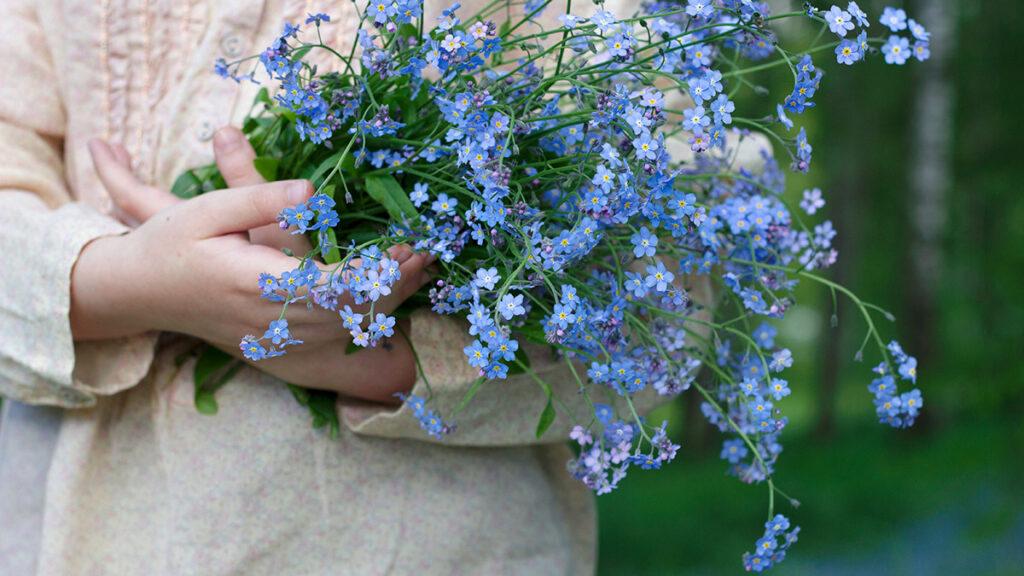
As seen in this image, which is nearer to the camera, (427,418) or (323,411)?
(427,418)

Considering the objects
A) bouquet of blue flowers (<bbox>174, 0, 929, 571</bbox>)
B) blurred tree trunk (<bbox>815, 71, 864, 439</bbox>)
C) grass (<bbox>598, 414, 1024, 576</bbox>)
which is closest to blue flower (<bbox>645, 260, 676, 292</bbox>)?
bouquet of blue flowers (<bbox>174, 0, 929, 571</bbox>)

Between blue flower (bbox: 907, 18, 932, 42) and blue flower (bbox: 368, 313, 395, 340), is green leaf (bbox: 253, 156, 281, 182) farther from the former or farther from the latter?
blue flower (bbox: 907, 18, 932, 42)

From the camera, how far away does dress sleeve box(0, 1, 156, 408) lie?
131 centimetres

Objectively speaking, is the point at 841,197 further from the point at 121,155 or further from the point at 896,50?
the point at 121,155

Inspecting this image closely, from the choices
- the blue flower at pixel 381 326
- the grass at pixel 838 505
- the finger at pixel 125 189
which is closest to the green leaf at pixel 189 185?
the finger at pixel 125 189

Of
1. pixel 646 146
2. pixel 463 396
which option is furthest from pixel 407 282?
pixel 646 146

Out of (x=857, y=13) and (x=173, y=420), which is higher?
(x=857, y=13)

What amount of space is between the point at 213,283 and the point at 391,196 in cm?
24

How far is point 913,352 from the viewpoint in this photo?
28.5 feet

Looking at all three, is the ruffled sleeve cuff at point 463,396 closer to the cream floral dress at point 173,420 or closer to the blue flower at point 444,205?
the cream floral dress at point 173,420

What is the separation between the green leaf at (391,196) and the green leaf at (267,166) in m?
0.16

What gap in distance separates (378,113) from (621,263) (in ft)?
1.07

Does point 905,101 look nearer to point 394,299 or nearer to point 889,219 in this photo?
point 889,219

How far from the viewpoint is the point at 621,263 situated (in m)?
1.19
